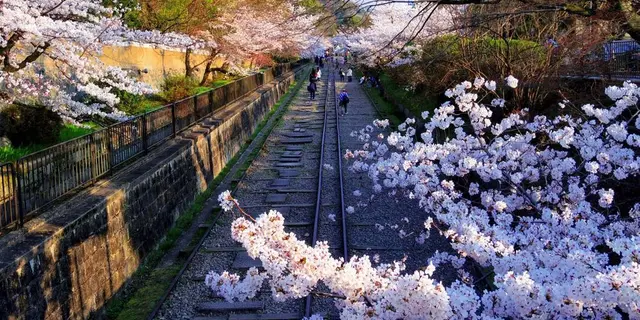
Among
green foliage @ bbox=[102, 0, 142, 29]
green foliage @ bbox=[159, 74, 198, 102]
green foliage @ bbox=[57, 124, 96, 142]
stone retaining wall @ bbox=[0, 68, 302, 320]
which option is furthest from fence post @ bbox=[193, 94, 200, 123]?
green foliage @ bbox=[102, 0, 142, 29]

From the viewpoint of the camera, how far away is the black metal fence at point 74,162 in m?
6.59

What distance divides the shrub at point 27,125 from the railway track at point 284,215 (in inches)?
160

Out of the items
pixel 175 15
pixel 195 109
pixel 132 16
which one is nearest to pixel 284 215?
pixel 195 109

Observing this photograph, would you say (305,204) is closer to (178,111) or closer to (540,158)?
(178,111)

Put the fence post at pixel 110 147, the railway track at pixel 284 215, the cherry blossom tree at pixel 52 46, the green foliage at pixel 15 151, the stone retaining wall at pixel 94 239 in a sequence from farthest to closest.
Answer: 1. the green foliage at pixel 15 151
2. the fence post at pixel 110 147
3. the cherry blossom tree at pixel 52 46
4. the railway track at pixel 284 215
5. the stone retaining wall at pixel 94 239

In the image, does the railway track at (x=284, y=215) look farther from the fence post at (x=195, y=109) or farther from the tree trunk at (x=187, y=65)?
the tree trunk at (x=187, y=65)

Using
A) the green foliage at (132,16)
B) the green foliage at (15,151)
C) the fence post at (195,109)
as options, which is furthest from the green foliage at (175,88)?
the green foliage at (15,151)

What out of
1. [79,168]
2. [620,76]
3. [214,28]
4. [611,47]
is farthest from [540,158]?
[214,28]

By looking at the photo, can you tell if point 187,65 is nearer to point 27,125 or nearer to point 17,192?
point 27,125

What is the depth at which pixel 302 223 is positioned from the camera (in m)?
11.1

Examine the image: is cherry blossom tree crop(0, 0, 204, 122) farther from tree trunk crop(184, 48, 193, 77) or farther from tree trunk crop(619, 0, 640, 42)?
tree trunk crop(184, 48, 193, 77)

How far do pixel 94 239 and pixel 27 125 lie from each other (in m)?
5.96

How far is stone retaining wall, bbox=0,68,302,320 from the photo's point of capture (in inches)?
233

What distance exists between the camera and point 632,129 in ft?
32.8
